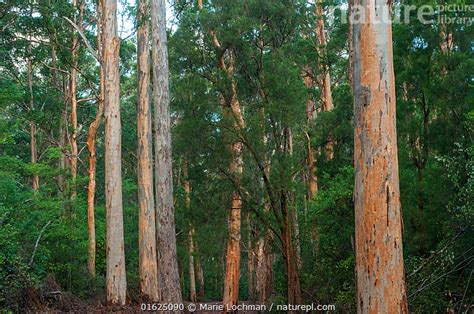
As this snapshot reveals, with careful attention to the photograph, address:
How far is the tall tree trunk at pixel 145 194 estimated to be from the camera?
50.6 feet

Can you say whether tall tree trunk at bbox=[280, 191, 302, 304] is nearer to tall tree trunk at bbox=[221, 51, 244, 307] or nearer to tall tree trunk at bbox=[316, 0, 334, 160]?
tall tree trunk at bbox=[221, 51, 244, 307]

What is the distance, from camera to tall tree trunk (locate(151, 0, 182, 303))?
11.5 m

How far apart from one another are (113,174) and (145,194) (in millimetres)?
2947

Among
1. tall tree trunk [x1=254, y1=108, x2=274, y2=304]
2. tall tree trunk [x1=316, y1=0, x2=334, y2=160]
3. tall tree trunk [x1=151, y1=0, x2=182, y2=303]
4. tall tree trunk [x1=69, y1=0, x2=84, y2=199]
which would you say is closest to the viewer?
tall tree trunk [x1=151, y1=0, x2=182, y2=303]

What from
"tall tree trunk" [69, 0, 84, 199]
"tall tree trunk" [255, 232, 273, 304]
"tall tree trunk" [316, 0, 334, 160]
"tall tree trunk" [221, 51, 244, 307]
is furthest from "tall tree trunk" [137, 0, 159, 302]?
"tall tree trunk" [316, 0, 334, 160]

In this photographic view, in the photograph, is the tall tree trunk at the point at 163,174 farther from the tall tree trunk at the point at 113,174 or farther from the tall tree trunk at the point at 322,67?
the tall tree trunk at the point at 322,67

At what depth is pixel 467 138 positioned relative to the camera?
1037cm

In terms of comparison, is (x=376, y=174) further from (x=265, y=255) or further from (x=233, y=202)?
(x=265, y=255)

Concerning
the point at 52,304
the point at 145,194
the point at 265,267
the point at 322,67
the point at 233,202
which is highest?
the point at 322,67

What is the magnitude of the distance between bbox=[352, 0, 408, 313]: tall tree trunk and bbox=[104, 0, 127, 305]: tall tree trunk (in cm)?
883

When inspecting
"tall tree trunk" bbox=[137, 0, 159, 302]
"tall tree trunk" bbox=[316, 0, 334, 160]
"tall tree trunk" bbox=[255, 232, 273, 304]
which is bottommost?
"tall tree trunk" bbox=[255, 232, 273, 304]

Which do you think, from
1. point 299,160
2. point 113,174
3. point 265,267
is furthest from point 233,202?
point 265,267

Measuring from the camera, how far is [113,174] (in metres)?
12.7

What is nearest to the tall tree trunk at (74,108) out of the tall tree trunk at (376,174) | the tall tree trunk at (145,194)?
the tall tree trunk at (145,194)
